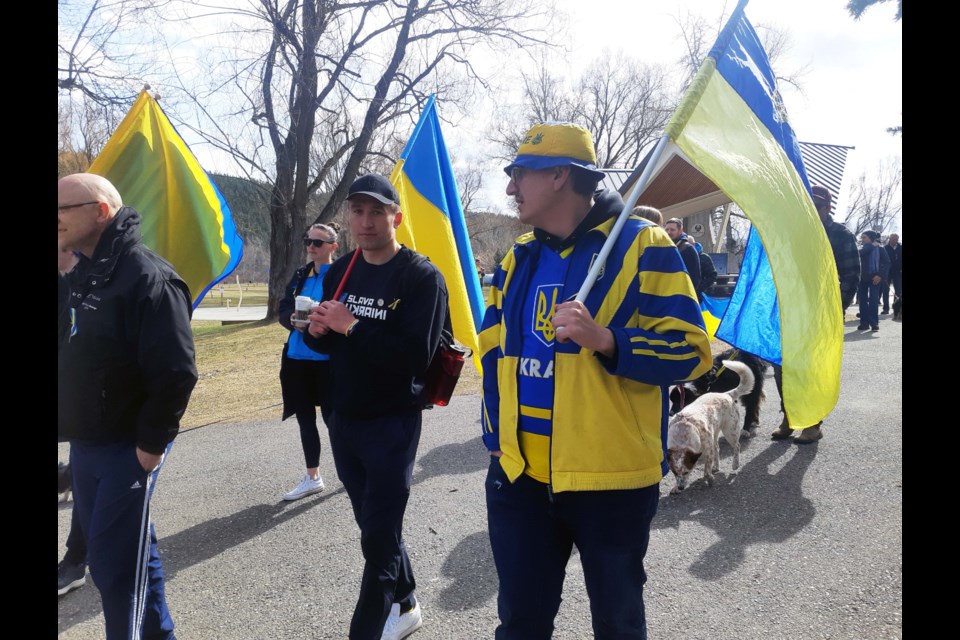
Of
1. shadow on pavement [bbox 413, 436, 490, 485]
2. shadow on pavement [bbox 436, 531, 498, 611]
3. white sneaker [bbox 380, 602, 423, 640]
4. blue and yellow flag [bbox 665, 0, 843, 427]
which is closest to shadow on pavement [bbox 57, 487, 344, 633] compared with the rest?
shadow on pavement [bbox 413, 436, 490, 485]

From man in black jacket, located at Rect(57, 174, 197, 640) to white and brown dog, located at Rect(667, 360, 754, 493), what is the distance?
2950mm

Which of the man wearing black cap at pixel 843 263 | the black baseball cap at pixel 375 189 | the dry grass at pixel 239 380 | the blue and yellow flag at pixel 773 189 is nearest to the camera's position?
the blue and yellow flag at pixel 773 189

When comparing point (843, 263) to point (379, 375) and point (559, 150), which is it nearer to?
point (559, 150)

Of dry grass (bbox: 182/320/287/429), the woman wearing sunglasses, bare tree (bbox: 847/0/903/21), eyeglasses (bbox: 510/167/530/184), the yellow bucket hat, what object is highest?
bare tree (bbox: 847/0/903/21)

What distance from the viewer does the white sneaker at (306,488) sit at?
4.43 metres

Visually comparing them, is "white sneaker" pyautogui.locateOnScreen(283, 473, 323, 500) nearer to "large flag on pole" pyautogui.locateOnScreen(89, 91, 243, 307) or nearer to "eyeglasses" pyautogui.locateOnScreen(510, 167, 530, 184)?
"large flag on pole" pyautogui.locateOnScreen(89, 91, 243, 307)

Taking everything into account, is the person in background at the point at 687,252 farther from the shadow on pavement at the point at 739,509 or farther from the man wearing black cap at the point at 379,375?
the man wearing black cap at the point at 379,375

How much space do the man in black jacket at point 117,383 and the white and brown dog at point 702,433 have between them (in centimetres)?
295

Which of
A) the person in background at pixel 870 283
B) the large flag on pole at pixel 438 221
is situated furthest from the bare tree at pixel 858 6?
the large flag on pole at pixel 438 221

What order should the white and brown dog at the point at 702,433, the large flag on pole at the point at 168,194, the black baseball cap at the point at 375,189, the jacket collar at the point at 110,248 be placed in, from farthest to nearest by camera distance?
the large flag on pole at the point at 168,194
the white and brown dog at the point at 702,433
the black baseball cap at the point at 375,189
the jacket collar at the point at 110,248

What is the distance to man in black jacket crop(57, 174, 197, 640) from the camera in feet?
7.16

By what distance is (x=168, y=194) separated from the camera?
16.9 ft

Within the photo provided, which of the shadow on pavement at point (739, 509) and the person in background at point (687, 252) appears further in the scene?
the person in background at point (687, 252)
